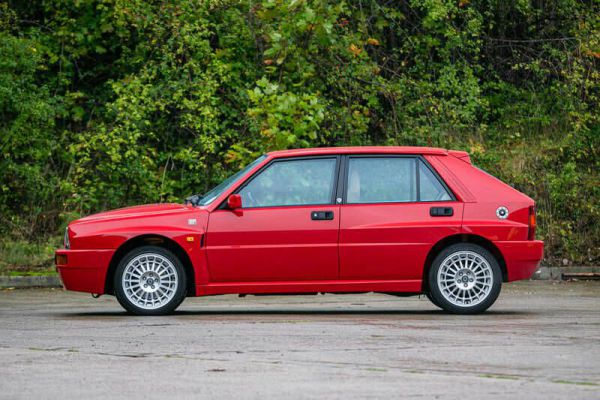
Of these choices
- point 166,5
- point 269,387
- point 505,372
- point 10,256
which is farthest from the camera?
point 166,5

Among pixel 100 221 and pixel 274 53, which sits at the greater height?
pixel 274 53

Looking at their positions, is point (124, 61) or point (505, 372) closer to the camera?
point (505, 372)

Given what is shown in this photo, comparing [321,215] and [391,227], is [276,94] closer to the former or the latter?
[321,215]

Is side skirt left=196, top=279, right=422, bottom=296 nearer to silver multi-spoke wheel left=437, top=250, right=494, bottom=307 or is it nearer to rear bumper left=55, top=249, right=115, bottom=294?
silver multi-spoke wheel left=437, top=250, right=494, bottom=307

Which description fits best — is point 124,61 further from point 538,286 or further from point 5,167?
point 538,286

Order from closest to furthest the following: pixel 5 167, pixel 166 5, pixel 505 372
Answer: pixel 505 372
pixel 5 167
pixel 166 5

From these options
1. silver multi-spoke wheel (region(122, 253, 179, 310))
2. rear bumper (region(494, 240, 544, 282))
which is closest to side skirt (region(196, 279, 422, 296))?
silver multi-spoke wheel (region(122, 253, 179, 310))

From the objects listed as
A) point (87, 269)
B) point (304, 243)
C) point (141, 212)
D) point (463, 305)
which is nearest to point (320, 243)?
point (304, 243)

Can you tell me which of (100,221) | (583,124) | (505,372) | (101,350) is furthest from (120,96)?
(505,372)

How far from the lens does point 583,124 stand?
24766 mm

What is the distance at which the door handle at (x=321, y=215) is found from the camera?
1301 centimetres

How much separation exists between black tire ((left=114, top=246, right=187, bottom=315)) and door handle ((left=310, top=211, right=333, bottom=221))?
1.44 metres

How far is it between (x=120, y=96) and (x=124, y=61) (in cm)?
182

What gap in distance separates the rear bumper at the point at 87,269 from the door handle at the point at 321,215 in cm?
209
